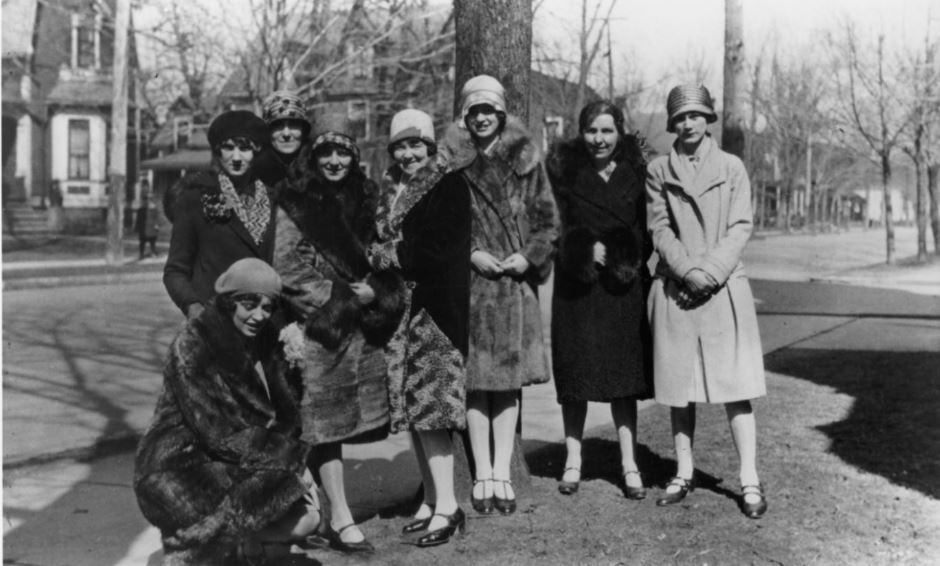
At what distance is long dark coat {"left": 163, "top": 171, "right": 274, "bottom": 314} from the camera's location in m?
4.25

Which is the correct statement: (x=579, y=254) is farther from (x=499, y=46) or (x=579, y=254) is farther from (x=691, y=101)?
(x=499, y=46)

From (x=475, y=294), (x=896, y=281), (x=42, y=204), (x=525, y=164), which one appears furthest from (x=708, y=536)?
(x=42, y=204)

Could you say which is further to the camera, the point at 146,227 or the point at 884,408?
the point at 146,227

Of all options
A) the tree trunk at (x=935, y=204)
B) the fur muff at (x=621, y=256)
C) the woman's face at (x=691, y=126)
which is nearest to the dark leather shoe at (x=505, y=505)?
the fur muff at (x=621, y=256)

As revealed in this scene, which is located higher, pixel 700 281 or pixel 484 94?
pixel 484 94

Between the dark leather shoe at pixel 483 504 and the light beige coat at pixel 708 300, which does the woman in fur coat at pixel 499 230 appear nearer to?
the dark leather shoe at pixel 483 504

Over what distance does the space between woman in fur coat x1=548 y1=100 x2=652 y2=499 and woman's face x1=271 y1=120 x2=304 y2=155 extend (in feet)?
4.48

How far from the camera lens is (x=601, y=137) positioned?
503cm

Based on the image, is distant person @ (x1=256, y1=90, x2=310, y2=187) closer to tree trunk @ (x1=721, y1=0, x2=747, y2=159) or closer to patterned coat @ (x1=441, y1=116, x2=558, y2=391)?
patterned coat @ (x1=441, y1=116, x2=558, y2=391)

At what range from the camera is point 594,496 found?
5246mm

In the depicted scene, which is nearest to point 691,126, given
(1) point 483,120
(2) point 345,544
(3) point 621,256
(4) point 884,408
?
(3) point 621,256

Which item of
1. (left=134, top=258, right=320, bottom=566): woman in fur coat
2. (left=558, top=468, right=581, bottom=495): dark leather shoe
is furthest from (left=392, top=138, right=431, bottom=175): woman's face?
(left=558, top=468, right=581, bottom=495): dark leather shoe

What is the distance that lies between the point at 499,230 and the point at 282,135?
1115 mm

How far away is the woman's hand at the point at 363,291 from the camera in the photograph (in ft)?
14.4
